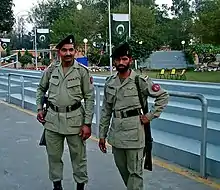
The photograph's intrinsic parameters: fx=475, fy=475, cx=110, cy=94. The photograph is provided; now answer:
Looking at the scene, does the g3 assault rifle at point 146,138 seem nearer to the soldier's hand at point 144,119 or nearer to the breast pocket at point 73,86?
the soldier's hand at point 144,119

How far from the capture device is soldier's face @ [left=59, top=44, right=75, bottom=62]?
4.73 m

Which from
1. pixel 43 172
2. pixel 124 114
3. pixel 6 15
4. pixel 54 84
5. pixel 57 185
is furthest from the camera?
pixel 6 15

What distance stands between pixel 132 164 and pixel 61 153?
38.2 inches

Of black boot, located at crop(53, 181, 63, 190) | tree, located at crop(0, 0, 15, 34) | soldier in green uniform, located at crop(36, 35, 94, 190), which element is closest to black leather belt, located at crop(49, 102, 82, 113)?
soldier in green uniform, located at crop(36, 35, 94, 190)

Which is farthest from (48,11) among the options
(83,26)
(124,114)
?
(124,114)

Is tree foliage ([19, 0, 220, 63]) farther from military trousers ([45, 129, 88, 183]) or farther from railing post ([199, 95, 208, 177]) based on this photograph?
military trousers ([45, 129, 88, 183])

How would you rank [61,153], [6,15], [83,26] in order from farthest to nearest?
[83,26] → [6,15] → [61,153]

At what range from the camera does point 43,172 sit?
6.13 meters

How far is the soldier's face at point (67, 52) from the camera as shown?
473 cm

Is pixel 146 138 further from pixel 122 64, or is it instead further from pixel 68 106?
pixel 68 106

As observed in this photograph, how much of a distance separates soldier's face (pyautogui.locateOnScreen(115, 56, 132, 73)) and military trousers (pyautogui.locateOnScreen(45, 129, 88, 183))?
1016 millimetres

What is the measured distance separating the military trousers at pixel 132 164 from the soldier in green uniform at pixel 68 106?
0.56 metres

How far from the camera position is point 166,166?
6332 millimetres

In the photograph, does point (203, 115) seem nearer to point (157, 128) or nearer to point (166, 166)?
point (166, 166)
